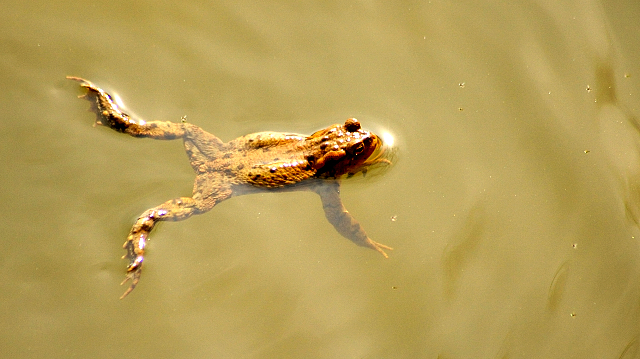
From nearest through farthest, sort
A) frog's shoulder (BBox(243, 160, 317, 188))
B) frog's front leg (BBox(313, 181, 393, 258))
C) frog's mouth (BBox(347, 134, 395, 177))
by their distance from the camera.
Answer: frog's shoulder (BBox(243, 160, 317, 188))
frog's front leg (BBox(313, 181, 393, 258))
frog's mouth (BBox(347, 134, 395, 177))

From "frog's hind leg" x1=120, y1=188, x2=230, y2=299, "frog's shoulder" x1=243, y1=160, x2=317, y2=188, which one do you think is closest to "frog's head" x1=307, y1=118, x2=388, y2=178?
"frog's shoulder" x1=243, y1=160, x2=317, y2=188

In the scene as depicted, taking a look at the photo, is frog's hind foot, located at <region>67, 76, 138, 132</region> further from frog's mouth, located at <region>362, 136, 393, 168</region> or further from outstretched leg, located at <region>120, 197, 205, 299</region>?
frog's mouth, located at <region>362, 136, 393, 168</region>

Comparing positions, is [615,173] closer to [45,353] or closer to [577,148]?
[577,148]

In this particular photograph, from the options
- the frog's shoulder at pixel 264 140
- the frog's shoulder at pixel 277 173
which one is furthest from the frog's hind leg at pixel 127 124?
the frog's shoulder at pixel 277 173

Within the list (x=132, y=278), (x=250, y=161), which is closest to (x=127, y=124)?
(x=250, y=161)

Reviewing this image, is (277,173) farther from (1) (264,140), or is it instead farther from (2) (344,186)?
(2) (344,186)

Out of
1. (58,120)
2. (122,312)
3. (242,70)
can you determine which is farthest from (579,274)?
(58,120)

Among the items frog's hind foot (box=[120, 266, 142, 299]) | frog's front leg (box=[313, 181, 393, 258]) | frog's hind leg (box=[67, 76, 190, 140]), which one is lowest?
frog's hind foot (box=[120, 266, 142, 299])

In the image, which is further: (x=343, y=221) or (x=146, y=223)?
(x=343, y=221)

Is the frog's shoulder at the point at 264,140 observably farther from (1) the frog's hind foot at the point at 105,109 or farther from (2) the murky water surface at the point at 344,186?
(1) the frog's hind foot at the point at 105,109
